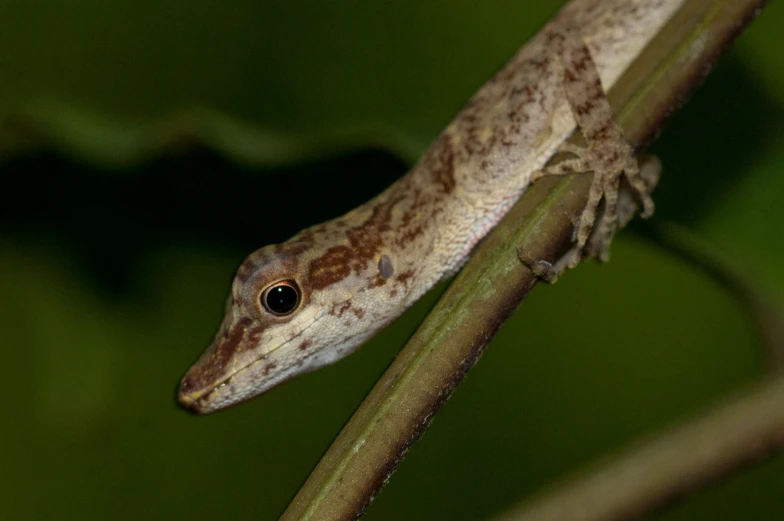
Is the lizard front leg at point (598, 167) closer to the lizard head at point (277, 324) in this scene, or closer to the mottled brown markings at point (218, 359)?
the lizard head at point (277, 324)

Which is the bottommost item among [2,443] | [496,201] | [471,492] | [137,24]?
[2,443]

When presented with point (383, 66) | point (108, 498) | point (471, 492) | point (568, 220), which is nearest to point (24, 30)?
point (383, 66)

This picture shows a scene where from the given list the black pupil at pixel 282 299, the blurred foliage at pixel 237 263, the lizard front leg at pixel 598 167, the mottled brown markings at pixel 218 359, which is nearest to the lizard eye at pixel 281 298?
the black pupil at pixel 282 299

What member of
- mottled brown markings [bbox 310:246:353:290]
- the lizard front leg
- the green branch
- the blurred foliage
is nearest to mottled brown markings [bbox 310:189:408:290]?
mottled brown markings [bbox 310:246:353:290]

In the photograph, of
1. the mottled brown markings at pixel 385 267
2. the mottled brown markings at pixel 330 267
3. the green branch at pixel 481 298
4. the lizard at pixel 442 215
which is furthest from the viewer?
the mottled brown markings at pixel 385 267

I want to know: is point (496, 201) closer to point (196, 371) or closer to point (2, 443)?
point (196, 371)

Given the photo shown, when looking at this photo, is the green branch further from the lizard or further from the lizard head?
the lizard head
